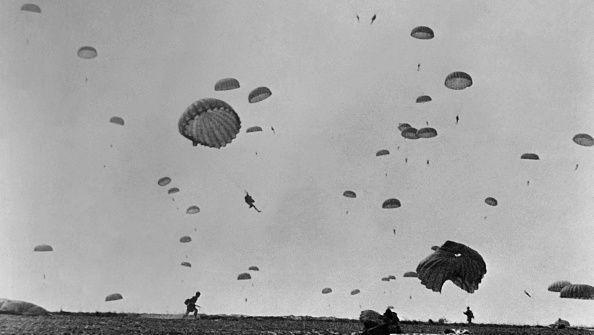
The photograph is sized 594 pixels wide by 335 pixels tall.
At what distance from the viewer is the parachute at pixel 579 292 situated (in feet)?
128

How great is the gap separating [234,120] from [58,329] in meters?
14.8

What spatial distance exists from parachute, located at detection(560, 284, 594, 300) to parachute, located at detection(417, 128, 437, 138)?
13.1m

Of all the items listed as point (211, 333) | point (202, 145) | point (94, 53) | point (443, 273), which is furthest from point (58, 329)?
point (94, 53)

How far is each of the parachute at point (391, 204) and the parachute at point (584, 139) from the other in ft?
42.9

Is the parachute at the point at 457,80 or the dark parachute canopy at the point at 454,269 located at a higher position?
the parachute at the point at 457,80

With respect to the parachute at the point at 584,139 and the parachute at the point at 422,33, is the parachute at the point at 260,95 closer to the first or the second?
the parachute at the point at 422,33

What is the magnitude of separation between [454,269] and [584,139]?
78.7 ft

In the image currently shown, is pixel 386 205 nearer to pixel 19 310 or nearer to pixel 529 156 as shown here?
pixel 529 156

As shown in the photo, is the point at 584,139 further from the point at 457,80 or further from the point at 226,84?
the point at 226,84

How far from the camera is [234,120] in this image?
35906mm

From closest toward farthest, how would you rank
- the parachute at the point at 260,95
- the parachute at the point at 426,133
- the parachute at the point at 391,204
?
1. the parachute at the point at 260,95
2. the parachute at the point at 426,133
3. the parachute at the point at 391,204

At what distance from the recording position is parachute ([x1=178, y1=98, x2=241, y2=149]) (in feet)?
113

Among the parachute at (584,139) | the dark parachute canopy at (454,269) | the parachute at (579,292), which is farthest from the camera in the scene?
the parachute at (584,139)

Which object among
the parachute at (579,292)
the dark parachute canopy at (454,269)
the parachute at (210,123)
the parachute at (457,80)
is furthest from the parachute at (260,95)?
the parachute at (579,292)
